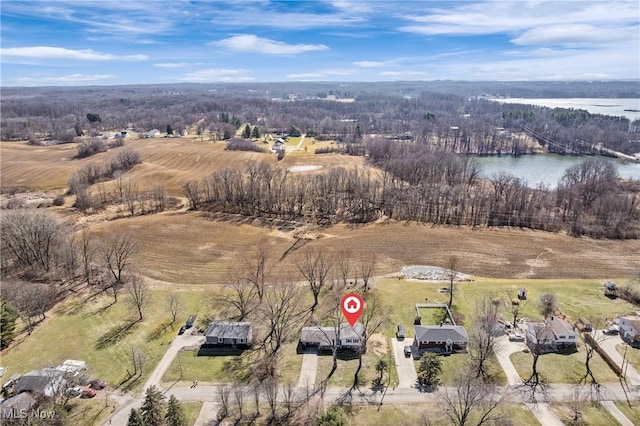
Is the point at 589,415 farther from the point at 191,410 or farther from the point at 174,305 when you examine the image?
the point at 174,305

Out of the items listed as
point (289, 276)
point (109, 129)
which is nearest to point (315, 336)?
point (289, 276)

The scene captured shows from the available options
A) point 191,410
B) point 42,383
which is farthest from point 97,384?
point 191,410

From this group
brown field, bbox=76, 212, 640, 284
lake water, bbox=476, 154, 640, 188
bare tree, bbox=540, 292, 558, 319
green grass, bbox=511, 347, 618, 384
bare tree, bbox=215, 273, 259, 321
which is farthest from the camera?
lake water, bbox=476, 154, 640, 188

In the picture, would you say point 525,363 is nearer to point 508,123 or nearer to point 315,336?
point 315,336

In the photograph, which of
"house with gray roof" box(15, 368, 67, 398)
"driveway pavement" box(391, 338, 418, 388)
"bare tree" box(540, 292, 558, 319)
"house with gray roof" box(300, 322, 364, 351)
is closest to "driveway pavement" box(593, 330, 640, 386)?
"bare tree" box(540, 292, 558, 319)

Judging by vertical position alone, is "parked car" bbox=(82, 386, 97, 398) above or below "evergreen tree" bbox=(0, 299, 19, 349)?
below

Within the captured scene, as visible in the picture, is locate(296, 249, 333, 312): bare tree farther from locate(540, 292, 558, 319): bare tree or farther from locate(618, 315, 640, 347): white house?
locate(618, 315, 640, 347): white house
